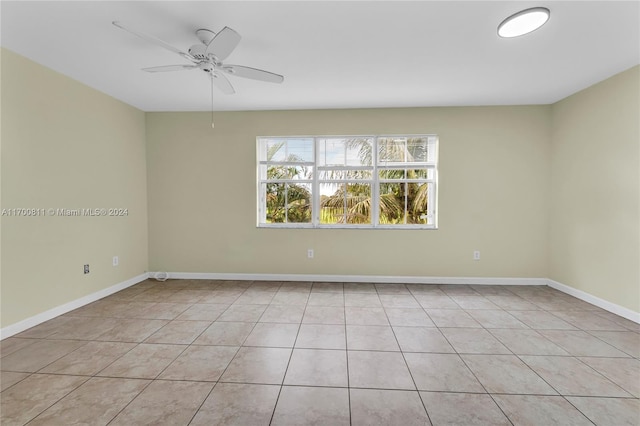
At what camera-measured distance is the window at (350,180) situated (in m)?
4.13

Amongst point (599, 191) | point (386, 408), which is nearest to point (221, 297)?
point (386, 408)

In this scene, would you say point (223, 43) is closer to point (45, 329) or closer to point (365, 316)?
point (365, 316)

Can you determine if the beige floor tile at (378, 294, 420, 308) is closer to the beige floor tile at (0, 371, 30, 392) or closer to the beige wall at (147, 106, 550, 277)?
the beige wall at (147, 106, 550, 277)

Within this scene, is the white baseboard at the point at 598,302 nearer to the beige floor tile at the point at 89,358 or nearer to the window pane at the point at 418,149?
the window pane at the point at 418,149

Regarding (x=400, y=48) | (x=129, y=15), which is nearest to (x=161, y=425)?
(x=129, y=15)

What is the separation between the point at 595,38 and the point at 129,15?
3.67m

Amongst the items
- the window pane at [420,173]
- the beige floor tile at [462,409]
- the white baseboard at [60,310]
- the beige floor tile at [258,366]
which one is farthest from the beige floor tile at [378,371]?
the white baseboard at [60,310]

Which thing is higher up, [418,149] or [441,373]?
[418,149]

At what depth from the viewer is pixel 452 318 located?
113 inches

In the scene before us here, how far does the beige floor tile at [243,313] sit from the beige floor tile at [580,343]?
2.74 m

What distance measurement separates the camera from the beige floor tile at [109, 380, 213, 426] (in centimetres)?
152

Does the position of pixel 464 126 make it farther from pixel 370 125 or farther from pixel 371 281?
pixel 371 281

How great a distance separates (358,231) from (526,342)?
7.45ft

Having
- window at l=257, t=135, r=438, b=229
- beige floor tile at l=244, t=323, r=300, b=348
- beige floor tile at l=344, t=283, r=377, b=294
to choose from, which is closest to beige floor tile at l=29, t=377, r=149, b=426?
beige floor tile at l=244, t=323, r=300, b=348
